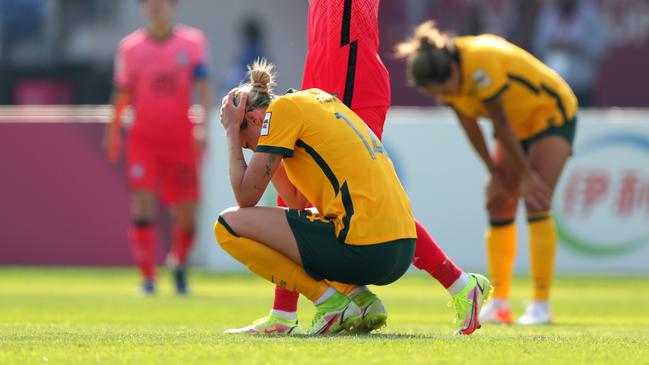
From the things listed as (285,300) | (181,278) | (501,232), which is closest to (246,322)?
(285,300)

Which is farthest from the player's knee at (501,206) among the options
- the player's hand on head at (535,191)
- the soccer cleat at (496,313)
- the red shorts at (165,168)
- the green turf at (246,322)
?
the red shorts at (165,168)

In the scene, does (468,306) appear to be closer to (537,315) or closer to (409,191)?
(537,315)

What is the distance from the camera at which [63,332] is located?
7.22 m

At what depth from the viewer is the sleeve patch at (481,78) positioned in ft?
30.5

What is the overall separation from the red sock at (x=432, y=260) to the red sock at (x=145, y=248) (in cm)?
572

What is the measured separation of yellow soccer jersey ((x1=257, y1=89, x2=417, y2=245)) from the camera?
661 cm

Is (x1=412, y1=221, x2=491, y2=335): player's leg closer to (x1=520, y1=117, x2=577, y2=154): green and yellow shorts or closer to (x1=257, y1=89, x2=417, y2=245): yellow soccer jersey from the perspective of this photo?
(x1=257, y1=89, x2=417, y2=245): yellow soccer jersey

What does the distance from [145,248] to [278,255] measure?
616 cm

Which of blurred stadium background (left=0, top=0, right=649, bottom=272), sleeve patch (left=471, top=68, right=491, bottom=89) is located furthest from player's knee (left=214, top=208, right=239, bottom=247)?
blurred stadium background (left=0, top=0, right=649, bottom=272)

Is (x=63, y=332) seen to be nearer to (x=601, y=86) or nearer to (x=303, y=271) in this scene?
(x=303, y=271)

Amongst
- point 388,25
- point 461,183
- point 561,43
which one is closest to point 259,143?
point 461,183

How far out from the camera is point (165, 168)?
43.2 feet

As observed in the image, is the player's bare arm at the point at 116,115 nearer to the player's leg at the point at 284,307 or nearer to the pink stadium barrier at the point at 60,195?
the pink stadium barrier at the point at 60,195

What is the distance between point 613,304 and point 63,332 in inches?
217
